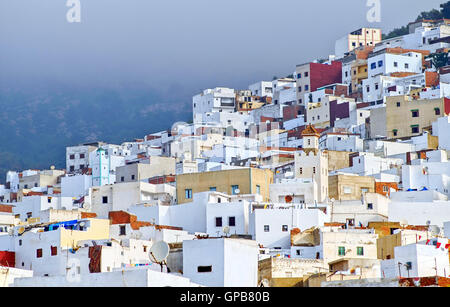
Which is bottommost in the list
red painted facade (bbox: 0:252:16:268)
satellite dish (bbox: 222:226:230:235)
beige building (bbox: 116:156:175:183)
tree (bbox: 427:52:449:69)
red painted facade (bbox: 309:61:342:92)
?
red painted facade (bbox: 0:252:16:268)

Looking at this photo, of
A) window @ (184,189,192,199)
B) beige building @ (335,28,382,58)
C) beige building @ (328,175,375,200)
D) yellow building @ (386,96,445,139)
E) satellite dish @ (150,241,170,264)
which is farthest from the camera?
beige building @ (335,28,382,58)

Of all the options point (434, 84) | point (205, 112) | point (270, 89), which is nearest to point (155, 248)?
point (434, 84)

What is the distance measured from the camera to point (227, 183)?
130ft

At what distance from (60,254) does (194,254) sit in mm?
6662

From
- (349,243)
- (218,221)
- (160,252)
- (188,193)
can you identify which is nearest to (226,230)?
(218,221)

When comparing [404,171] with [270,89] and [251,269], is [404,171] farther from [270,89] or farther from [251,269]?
[270,89]

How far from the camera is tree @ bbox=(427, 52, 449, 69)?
6622 cm

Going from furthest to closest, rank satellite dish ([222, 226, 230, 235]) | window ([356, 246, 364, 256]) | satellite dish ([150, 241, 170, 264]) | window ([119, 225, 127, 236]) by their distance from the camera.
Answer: window ([119, 225, 127, 236]), satellite dish ([222, 226, 230, 235]), window ([356, 246, 364, 256]), satellite dish ([150, 241, 170, 264])

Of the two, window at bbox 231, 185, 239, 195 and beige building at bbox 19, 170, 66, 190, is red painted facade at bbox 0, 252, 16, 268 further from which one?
beige building at bbox 19, 170, 66, 190

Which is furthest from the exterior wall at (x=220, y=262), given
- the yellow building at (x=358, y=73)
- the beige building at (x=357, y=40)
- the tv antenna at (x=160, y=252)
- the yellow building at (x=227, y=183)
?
the beige building at (x=357, y=40)

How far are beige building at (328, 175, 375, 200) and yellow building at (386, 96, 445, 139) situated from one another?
1049 centimetres

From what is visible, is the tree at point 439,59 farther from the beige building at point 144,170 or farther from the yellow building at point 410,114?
the beige building at point 144,170

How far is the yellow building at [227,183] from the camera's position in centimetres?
3938

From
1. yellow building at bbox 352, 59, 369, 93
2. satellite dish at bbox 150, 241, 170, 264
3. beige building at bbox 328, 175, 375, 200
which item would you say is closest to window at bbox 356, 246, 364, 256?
satellite dish at bbox 150, 241, 170, 264
